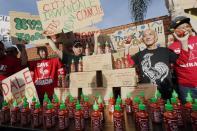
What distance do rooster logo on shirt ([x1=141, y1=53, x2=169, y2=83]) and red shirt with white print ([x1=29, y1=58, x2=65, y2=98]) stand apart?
5.53 ft

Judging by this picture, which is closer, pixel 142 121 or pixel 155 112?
pixel 142 121

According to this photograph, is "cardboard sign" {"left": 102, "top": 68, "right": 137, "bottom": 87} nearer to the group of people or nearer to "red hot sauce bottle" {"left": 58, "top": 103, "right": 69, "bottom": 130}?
the group of people

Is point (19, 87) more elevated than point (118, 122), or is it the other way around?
point (19, 87)

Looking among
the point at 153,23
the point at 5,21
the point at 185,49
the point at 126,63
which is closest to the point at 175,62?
the point at 185,49

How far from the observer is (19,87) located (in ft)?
11.6

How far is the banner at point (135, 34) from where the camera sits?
572cm

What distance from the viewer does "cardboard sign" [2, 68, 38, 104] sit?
3524 mm

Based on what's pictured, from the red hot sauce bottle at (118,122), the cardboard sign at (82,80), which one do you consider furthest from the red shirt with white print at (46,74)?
the red hot sauce bottle at (118,122)

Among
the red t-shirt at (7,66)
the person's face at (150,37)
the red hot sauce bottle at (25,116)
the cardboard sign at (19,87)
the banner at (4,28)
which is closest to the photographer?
the red hot sauce bottle at (25,116)

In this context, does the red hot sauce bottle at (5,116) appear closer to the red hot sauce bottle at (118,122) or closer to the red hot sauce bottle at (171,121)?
the red hot sauce bottle at (118,122)

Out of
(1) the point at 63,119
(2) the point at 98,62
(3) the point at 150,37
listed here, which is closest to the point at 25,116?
(1) the point at 63,119

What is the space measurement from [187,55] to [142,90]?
89 centimetres

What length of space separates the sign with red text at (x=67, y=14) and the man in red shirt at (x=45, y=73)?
1.91ft

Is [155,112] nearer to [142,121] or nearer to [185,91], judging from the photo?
[142,121]
